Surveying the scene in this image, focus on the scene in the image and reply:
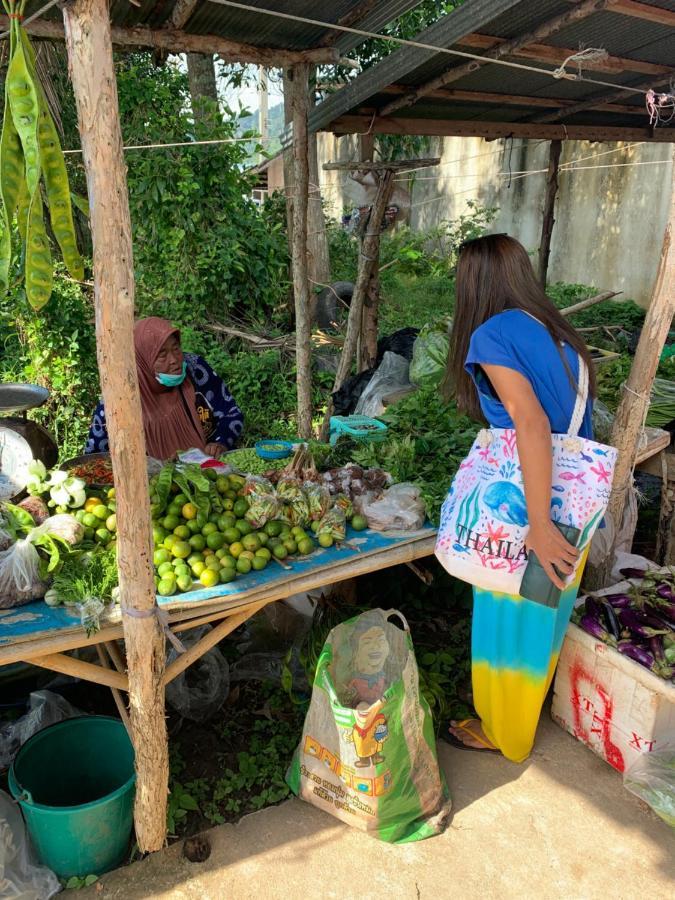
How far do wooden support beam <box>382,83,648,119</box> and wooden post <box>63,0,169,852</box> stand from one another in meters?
2.96

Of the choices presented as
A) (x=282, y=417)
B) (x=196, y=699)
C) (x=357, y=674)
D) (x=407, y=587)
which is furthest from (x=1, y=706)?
(x=282, y=417)

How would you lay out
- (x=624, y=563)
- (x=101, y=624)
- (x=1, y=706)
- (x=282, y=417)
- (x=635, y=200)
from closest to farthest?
(x=101, y=624) → (x=1, y=706) → (x=624, y=563) → (x=282, y=417) → (x=635, y=200)

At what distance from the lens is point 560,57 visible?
3879mm

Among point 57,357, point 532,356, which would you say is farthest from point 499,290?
point 57,357

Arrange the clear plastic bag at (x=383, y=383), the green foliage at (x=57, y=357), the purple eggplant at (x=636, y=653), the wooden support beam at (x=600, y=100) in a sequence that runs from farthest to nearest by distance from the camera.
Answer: the green foliage at (x=57, y=357), the clear plastic bag at (x=383, y=383), the wooden support beam at (x=600, y=100), the purple eggplant at (x=636, y=653)

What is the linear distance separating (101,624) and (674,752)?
2.34 metres

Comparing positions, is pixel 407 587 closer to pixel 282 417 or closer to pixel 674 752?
pixel 674 752

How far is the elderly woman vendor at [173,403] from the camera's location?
12.4 ft

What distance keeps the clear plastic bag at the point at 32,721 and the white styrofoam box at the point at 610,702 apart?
2.23m

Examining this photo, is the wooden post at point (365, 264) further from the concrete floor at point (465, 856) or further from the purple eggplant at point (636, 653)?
the concrete floor at point (465, 856)

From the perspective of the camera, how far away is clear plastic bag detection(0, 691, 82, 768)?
289 centimetres

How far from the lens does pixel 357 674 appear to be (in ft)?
9.43

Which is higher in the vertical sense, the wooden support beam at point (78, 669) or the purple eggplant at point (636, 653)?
the wooden support beam at point (78, 669)

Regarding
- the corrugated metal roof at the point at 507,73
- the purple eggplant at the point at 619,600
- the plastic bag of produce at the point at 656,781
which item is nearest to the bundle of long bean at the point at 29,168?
the corrugated metal roof at the point at 507,73
